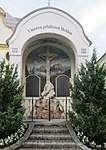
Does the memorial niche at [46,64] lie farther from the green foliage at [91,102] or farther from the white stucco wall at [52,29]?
the green foliage at [91,102]

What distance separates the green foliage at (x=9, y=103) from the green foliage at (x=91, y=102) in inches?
69.9

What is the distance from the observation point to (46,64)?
1234cm

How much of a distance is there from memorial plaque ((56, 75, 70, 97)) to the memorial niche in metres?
0.19

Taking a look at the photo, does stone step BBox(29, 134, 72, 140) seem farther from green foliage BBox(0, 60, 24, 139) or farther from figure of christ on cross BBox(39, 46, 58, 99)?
figure of christ on cross BBox(39, 46, 58, 99)

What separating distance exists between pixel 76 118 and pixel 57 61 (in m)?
4.40

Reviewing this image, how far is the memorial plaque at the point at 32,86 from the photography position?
12133 millimetres

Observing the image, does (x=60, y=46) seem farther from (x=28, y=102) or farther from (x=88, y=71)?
(x=88, y=71)

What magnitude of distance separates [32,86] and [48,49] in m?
1.89

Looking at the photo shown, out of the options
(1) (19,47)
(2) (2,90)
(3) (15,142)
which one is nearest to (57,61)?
(1) (19,47)

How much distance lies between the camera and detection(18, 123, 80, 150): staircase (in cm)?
789

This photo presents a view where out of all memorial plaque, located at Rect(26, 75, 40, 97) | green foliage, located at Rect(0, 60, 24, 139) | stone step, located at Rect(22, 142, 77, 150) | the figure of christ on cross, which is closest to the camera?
stone step, located at Rect(22, 142, 77, 150)

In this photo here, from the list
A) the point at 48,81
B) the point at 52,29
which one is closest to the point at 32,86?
the point at 48,81

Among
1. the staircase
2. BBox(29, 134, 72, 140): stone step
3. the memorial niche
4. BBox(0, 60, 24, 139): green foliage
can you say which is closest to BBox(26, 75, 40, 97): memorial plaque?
the memorial niche

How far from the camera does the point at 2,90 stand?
8.47 m
